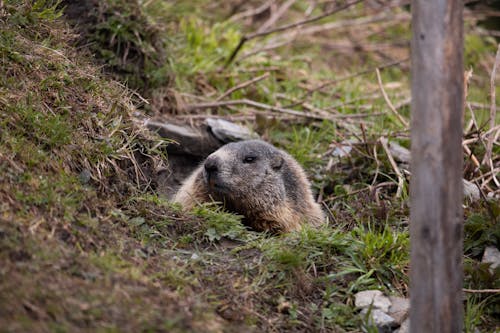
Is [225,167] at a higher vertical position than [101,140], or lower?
lower

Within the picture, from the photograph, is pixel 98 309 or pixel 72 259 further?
pixel 72 259

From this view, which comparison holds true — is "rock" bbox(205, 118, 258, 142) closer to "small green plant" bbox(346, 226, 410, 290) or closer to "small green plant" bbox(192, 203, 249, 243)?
"small green plant" bbox(192, 203, 249, 243)

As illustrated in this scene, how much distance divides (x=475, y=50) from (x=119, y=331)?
30.9 ft

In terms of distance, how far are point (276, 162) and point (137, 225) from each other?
1.91 m

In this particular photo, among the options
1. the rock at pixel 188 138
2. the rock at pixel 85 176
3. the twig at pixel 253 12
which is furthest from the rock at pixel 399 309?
the twig at pixel 253 12

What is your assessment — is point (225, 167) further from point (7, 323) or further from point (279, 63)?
point (279, 63)

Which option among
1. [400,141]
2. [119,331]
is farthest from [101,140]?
[400,141]

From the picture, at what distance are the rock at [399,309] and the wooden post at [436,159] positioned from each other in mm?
726

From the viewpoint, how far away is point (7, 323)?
9.51ft

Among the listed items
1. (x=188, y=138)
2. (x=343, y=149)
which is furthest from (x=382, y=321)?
(x=188, y=138)

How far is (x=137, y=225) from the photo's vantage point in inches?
177

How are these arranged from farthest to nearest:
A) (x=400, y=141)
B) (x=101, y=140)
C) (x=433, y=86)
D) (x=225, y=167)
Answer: (x=400, y=141), (x=225, y=167), (x=101, y=140), (x=433, y=86)

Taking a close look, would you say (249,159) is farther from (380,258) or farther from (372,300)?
(372,300)

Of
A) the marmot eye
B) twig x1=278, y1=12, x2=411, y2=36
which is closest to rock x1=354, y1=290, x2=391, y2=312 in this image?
the marmot eye
